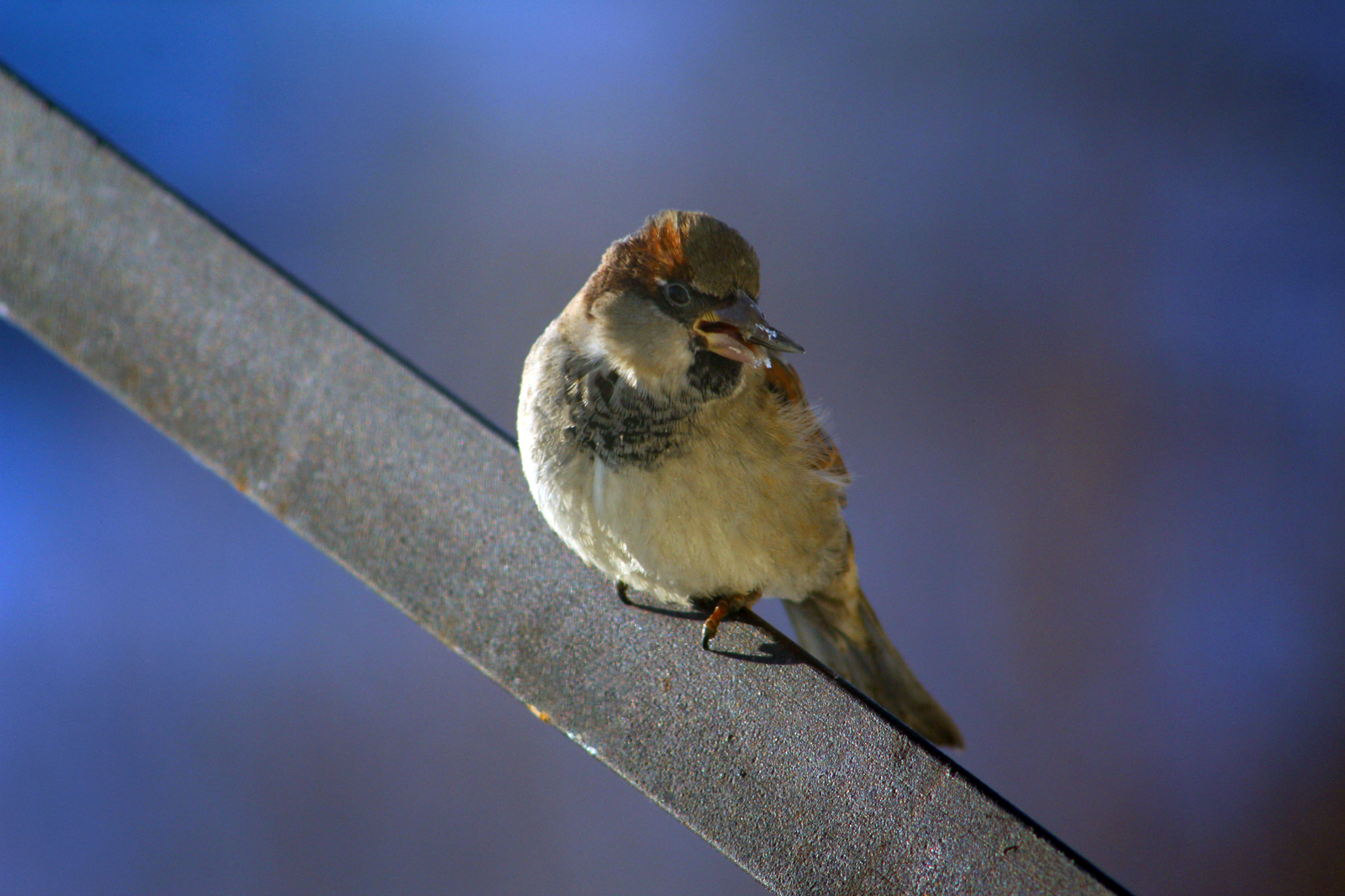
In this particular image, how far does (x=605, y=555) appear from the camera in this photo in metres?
0.75

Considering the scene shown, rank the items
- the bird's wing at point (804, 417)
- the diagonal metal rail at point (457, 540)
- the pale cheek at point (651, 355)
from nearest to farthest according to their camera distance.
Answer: the diagonal metal rail at point (457, 540)
the pale cheek at point (651, 355)
the bird's wing at point (804, 417)

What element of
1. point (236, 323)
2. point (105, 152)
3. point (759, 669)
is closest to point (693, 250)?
point (759, 669)

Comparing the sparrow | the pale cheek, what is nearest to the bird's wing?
the sparrow

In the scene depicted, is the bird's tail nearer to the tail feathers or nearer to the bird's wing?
the tail feathers

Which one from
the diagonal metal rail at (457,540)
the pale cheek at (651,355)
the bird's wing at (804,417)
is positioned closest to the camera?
the diagonal metal rail at (457,540)

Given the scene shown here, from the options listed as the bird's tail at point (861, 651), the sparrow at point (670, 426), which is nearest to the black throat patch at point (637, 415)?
the sparrow at point (670, 426)

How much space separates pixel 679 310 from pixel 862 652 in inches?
17.5

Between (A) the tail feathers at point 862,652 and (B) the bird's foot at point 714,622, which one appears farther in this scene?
(A) the tail feathers at point 862,652

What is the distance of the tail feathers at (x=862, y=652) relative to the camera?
92cm

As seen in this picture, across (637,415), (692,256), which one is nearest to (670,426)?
(637,415)

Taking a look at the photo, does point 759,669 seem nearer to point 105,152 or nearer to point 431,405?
point 431,405

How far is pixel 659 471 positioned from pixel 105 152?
0.58 metres

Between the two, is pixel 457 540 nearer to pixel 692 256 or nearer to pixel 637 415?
pixel 637 415

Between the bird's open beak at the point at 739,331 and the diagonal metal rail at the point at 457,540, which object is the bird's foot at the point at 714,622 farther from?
the bird's open beak at the point at 739,331
